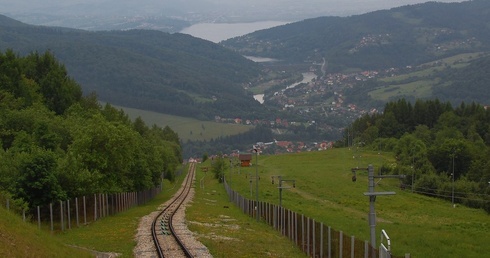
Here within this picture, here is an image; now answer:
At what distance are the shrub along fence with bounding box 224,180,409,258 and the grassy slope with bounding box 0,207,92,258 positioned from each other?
8.67m

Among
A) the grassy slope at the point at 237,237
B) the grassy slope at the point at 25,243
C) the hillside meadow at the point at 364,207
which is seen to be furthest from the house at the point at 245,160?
the grassy slope at the point at 25,243

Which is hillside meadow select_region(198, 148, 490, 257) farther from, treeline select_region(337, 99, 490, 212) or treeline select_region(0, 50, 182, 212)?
treeline select_region(0, 50, 182, 212)

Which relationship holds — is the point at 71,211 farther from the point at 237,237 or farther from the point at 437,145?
the point at 437,145

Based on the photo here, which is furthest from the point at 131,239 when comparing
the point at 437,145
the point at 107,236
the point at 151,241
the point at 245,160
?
the point at 245,160

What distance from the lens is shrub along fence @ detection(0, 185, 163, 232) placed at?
34406mm

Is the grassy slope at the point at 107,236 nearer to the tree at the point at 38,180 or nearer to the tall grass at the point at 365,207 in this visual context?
the tree at the point at 38,180

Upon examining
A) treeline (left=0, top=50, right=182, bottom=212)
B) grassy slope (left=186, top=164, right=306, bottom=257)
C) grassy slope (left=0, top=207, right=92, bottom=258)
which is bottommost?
grassy slope (left=186, top=164, right=306, bottom=257)

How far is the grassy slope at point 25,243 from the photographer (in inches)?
832

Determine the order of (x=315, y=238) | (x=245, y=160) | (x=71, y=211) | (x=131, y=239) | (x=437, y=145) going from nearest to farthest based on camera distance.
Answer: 1. (x=315, y=238)
2. (x=131, y=239)
3. (x=71, y=211)
4. (x=437, y=145)
5. (x=245, y=160)

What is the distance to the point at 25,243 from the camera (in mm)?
22781

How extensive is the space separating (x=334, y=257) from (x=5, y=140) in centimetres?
4713

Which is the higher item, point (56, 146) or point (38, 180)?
point (56, 146)

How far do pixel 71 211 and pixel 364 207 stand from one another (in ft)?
103

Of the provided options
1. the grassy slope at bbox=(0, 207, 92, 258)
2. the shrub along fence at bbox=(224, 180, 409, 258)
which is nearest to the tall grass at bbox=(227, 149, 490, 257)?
the shrub along fence at bbox=(224, 180, 409, 258)
